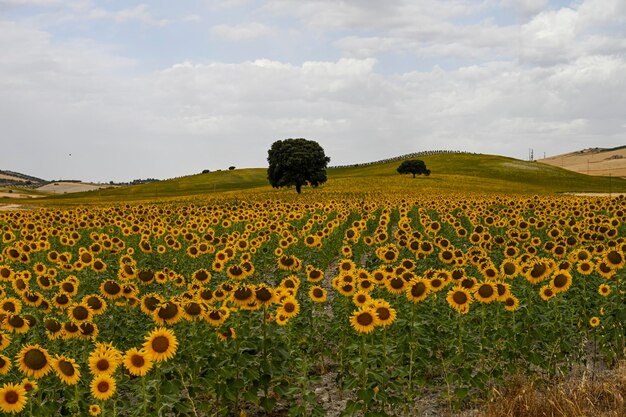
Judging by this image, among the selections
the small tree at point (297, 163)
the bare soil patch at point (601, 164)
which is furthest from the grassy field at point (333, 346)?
the bare soil patch at point (601, 164)

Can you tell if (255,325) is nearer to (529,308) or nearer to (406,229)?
(529,308)

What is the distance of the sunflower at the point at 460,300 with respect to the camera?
7.74 meters

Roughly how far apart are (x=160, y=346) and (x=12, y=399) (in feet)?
4.82

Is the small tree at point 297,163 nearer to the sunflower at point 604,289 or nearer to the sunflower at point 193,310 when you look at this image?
the sunflower at point 604,289

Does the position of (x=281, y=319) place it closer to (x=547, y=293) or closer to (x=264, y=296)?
(x=264, y=296)

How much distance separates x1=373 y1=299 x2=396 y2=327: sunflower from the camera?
A: 22.9 ft

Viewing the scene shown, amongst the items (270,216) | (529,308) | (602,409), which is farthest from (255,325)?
(270,216)

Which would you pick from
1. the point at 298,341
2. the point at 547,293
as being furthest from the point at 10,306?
the point at 547,293

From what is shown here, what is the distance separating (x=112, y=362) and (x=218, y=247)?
38.9 ft

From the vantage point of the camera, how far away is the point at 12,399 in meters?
5.64

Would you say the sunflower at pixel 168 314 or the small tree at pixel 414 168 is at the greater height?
the small tree at pixel 414 168

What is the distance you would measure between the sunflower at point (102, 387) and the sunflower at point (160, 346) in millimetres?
501

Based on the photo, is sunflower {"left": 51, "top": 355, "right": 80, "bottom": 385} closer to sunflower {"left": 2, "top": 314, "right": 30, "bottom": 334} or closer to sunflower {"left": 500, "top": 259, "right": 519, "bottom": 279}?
sunflower {"left": 2, "top": 314, "right": 30, "bottom": 334}

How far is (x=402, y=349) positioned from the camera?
7.63 m
